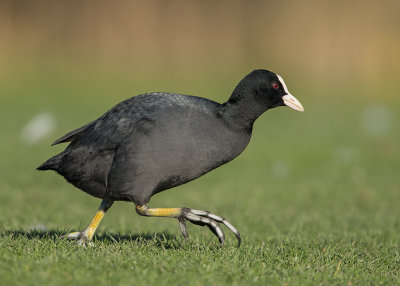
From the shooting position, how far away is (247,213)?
870 centimetres

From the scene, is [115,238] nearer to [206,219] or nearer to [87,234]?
[87,234]

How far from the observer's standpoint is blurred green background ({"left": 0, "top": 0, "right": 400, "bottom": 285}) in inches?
283

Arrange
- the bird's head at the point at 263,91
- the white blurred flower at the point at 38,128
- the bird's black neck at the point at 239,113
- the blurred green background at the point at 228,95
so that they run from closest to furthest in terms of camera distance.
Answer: the bird's black neck at the point at 239,113, the bird's head at the point at 263,91, the blurred green background at the point at 228,95, the white blurred flower at the point at 38,128

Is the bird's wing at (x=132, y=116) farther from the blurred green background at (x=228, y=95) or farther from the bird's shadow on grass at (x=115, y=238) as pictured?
the blurred green background at (x=228, y=95)

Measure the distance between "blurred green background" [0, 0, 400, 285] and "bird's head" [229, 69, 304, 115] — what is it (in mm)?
1243

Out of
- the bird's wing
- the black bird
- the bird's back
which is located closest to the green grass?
the black bird

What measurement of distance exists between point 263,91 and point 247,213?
3428mm

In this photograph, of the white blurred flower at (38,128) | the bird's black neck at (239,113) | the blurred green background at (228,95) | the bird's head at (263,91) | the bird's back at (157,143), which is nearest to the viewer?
the bird's back at (157,143)

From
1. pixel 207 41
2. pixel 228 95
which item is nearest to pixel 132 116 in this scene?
pixel 228 95

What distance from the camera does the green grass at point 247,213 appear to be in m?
4.49

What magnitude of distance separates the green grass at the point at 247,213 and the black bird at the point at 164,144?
44 cm

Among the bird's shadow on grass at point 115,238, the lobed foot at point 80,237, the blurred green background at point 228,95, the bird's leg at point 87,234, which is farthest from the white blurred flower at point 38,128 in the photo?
the lobed foot at point 80,237

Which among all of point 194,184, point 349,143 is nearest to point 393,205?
point 194,184

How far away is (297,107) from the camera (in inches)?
220
